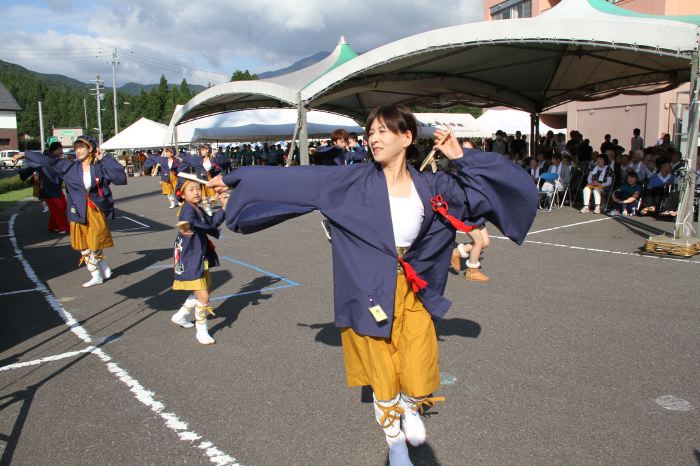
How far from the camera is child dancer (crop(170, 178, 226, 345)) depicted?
17.3 ft

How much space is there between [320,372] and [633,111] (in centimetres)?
2546

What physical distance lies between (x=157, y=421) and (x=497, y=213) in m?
2.57

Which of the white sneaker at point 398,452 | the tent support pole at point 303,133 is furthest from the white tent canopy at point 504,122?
the white sneaker at point 398,452

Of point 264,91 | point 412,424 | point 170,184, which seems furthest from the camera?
point 170,184

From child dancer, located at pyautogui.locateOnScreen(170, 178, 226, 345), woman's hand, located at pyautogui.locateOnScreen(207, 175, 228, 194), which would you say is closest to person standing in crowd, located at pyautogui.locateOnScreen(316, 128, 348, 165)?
child dancer, located at pyautogui.locateOnScreen(170, 178, 226, 345)

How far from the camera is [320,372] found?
440cm

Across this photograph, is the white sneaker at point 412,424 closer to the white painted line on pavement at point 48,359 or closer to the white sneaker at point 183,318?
the white sneaker at point 183,318

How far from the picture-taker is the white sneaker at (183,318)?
18.3ft

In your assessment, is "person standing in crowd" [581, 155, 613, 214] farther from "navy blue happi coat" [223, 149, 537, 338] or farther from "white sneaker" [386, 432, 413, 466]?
"white sneaker" [386, 432, 413, 466]

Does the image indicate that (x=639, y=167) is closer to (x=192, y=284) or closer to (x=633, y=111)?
(x=192, y=284)

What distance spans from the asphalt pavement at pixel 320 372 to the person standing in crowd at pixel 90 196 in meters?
0.55

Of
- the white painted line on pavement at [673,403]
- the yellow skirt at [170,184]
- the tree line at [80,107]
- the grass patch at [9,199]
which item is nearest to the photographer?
the white painted line on pavement at [673,403]

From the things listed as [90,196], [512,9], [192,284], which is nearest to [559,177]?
[90,196]

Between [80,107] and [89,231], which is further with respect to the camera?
[80,107]
